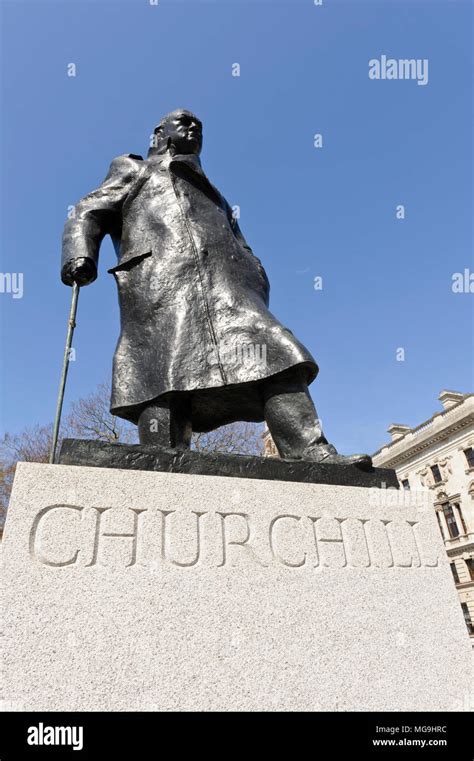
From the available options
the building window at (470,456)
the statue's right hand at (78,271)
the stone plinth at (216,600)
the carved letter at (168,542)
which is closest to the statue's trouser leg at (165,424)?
the stone plinth at (216,600)

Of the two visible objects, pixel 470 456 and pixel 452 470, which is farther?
pixel 452 470

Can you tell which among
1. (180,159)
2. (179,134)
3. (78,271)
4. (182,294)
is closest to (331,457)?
(182,294)

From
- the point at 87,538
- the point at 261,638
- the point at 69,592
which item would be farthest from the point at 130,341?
the point at 261,638

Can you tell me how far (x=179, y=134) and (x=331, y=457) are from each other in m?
2.97

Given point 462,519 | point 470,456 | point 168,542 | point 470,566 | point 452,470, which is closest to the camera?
point 168,542

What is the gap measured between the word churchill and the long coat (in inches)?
34.1

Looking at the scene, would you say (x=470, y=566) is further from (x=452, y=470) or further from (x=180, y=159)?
(x=180, y=159)

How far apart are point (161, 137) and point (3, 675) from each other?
3873mm

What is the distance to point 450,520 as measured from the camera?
33406mm

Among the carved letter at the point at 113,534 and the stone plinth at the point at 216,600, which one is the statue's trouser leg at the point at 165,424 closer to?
the stone plinth at the point at 216,600

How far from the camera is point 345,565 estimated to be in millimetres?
2145

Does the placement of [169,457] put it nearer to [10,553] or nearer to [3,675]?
[10,553]

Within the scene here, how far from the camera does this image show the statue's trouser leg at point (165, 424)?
272 cm

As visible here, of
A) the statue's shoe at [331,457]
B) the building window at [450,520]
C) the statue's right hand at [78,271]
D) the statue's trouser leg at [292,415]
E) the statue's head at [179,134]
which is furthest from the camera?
the building window at [450,520]
